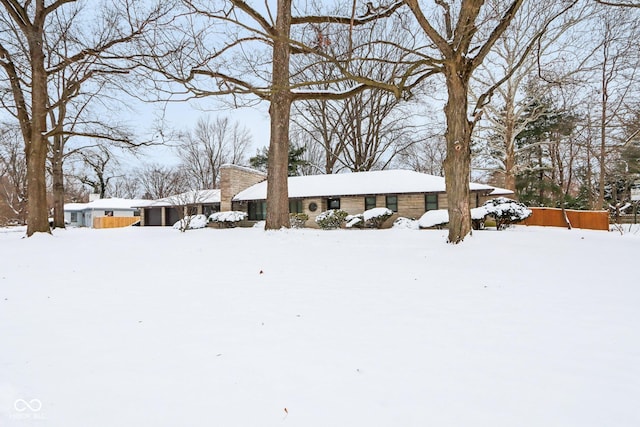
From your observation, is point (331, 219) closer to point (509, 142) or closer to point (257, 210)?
point (257, 210)

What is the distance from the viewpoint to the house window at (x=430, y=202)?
18000 millimetres

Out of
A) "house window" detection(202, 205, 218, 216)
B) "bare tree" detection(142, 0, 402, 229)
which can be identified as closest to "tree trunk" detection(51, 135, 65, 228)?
"house window" detection(202, 205, 218, 216)

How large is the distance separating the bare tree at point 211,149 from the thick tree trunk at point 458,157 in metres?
32.6

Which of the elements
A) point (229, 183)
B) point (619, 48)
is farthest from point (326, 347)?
point (229, 183)

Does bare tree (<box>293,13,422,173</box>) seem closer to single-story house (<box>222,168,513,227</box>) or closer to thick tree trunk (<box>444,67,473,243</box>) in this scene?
single-story house (<box>222,168,513,227</box>)

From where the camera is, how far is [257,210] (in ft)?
71.3

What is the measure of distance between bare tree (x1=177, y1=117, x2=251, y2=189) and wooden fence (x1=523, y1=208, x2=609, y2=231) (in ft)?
99.2

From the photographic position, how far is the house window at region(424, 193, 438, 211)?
18.0 meters

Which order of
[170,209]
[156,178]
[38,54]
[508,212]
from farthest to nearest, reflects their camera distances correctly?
[156,178] → [170,209] → [508,212] → [38,54]

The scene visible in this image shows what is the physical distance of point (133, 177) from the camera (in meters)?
48.4

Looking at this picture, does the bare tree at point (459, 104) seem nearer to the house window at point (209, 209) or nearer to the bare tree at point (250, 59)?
the bare tree at point (250, 59)

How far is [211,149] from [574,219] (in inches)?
1333

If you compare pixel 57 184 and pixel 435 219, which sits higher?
pixel 57 184

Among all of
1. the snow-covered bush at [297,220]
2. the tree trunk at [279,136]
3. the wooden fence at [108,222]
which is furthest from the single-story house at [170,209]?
the tree trunk at [279,136]
